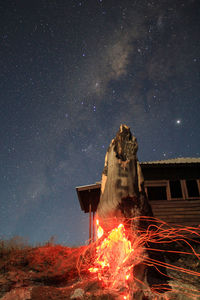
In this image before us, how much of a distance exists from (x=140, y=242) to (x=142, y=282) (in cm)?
96

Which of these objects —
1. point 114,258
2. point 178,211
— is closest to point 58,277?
point 114,258

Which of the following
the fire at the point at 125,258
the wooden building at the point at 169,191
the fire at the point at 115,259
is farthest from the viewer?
the wooden building at the point at 169,191

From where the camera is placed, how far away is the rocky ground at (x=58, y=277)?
5422 mm

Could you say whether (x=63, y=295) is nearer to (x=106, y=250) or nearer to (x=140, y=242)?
(x=106, y=250)

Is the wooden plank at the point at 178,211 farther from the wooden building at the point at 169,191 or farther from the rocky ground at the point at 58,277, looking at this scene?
the rocky ground at the point at 58,277

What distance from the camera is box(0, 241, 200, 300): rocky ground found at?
5.42 metres

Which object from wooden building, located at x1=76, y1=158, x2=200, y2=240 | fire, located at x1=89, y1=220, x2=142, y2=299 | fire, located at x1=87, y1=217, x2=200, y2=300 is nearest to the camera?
fire, located at x1=87, y1=217, x2=200, y2=300

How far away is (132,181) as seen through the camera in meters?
5.02

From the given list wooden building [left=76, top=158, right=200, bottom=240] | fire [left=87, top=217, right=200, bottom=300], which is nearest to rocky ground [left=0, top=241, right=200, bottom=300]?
fire [left=87, top=217, right=200, bottom=300]

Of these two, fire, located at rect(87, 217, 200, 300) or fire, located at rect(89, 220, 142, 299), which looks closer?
fire, located at rect(87, 217, 200, 300)

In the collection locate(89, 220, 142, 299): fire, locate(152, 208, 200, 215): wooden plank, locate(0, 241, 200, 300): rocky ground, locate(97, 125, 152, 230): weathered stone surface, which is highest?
locate(97, 125, 152, 230): weathered stone surface

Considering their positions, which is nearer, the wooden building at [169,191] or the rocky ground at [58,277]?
the rocky ground at [58,277]

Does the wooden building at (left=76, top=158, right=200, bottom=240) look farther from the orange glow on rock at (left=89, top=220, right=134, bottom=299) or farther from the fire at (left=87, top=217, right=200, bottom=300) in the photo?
the orange glow on rock at (left=89, top=220, right=134, bottom=299)

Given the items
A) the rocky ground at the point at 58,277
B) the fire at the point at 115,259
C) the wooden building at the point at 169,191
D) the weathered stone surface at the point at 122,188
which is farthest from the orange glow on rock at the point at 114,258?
the wooden building at the point at 169,191
